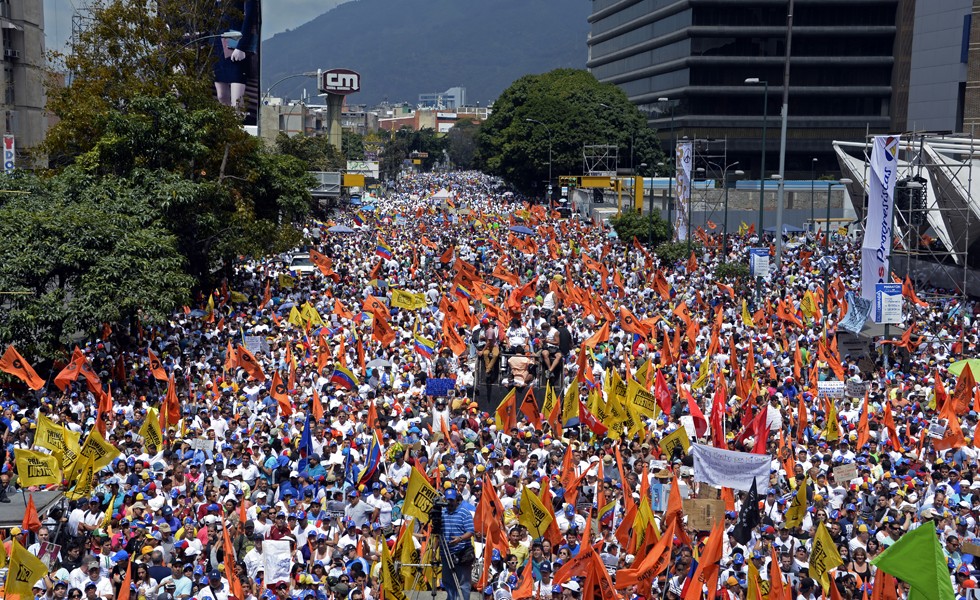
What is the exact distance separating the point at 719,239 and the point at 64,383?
31401mm

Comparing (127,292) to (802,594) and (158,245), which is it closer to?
(158,245)

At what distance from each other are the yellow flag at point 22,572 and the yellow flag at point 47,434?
385 cm

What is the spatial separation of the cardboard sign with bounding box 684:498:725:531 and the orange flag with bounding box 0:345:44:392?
34.6ft

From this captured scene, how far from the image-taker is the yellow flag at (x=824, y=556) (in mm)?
10824

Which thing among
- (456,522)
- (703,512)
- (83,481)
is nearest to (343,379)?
(83,481)

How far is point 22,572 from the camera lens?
34.1 feet

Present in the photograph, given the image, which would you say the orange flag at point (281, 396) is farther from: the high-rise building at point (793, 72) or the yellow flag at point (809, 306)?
the high-rise building at point (793, 72)

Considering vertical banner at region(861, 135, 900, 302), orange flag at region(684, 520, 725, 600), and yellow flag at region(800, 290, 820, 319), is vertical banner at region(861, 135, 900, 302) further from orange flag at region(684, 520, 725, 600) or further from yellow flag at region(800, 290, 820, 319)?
orange flag at region(684, 520, 725, 600)

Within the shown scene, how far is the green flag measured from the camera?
8.76 metres

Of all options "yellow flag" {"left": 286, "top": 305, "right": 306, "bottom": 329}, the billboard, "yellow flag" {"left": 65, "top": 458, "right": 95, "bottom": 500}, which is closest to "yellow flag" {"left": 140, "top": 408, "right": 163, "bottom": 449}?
"yellow flag" {"left": 65, "top": 458, "right": 95, "bottom": 500}

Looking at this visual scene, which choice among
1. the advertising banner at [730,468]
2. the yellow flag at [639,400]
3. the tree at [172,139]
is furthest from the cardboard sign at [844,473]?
the tree at [172,139]

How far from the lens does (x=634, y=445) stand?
53.0ft

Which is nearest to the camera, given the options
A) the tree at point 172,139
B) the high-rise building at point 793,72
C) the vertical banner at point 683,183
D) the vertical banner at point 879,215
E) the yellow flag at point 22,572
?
the yellow flag at point 22,572

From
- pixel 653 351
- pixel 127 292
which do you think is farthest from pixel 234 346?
pixel 653 351
